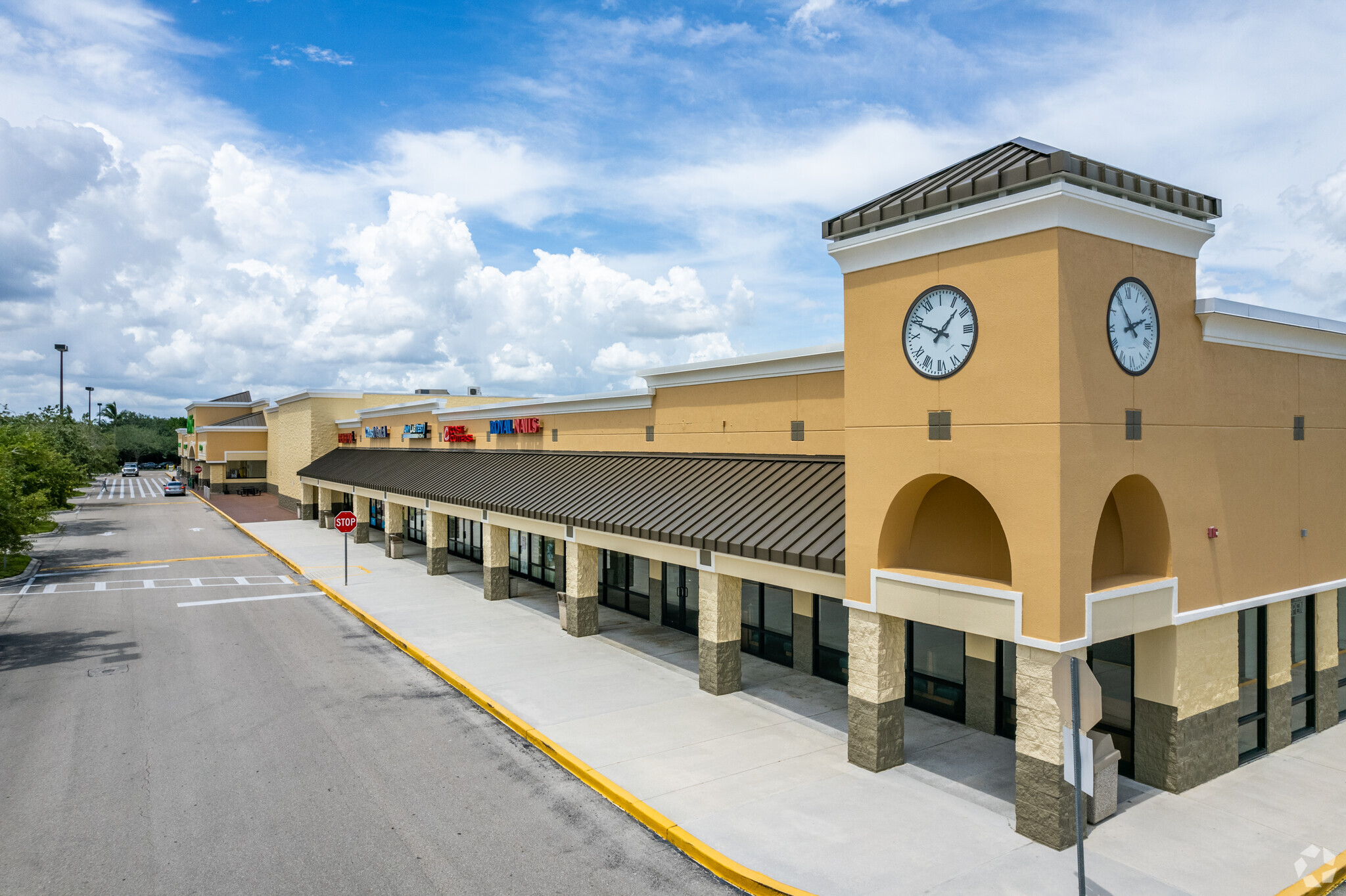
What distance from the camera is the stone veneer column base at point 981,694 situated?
14.1 meters

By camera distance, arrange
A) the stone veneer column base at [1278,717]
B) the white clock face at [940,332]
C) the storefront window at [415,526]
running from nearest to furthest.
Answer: the white clock face at [940,332]
the stone veneer column base at [1278,717]
the storefront window at [415,526]

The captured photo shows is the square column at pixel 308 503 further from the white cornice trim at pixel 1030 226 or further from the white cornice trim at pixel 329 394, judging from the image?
the white cornice trim at pixel 1030 226

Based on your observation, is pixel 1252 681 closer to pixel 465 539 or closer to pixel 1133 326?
pixel 1133 326

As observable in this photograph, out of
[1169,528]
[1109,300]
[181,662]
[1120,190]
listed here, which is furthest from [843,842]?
[181,662]

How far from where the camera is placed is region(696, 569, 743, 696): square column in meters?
16.0

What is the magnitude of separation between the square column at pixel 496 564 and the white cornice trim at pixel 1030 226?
16701 millimetres

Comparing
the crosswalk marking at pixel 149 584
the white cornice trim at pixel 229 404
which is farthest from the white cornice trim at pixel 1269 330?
the white cornice trim at pixel 229 404

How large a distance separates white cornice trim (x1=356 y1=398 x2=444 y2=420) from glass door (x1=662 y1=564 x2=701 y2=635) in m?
20.1

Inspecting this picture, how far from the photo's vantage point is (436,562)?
3050cm

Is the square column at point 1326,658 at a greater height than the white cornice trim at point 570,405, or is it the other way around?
the white cornice trim at point 570,405

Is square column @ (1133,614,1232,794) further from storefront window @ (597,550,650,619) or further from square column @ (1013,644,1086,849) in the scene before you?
storefront window @ (597,550,650,619)

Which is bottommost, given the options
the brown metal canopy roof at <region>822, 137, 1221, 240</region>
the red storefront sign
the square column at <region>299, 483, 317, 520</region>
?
the square column at <region>299, 483, 317, 520</region>

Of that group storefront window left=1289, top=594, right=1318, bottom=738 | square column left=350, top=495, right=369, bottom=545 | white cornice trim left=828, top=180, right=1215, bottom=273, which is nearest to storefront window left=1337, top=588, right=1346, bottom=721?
storefront window left=1289, top=594, right=1318, bottom=738

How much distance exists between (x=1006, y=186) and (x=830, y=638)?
1039 centimetres
